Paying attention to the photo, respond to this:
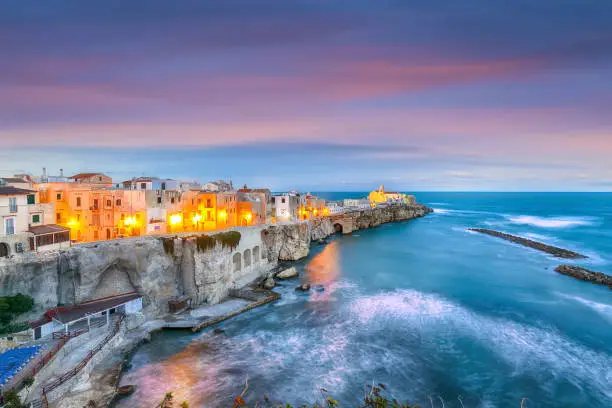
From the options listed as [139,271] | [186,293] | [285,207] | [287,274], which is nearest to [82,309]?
[139,271]

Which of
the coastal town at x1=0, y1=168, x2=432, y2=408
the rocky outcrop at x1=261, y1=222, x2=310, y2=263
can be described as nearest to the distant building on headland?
the rocky outcrop at x1=261, y1=222, x2=310, y2=263

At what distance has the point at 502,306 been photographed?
33.9 meters

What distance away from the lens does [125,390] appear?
18.9 metres

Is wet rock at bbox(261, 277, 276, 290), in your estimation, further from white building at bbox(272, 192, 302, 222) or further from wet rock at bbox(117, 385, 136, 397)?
white building at bbox(272, 192, 302, 222)

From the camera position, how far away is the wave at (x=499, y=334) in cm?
2228

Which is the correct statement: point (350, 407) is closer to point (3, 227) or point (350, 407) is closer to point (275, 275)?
point (275, 275)

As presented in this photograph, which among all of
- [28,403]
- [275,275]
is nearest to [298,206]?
[275,275]

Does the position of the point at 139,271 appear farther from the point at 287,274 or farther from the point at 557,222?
the point at 557,222

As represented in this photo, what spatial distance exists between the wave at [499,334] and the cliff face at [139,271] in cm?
1402

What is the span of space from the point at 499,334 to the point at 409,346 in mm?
8559

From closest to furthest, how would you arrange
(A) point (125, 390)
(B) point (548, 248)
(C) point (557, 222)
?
(A) point (125, 390), (B) point (548, 248), (C) point (557, 222)

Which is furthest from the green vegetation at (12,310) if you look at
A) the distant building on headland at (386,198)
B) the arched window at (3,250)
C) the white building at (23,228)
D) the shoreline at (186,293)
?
the distant building on headland at (386,198)

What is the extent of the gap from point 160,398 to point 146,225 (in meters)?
20.8

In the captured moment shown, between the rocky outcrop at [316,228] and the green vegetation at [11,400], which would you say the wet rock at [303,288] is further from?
the green vegetation at [11,400]
